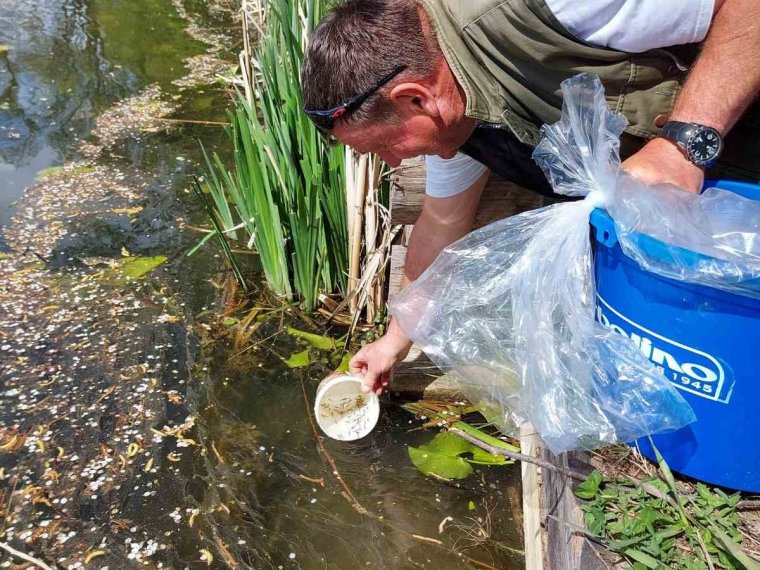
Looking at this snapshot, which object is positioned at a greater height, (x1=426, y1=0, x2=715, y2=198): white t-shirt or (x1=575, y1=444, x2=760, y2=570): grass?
(x1=426, y1=0, x2=715, y2=198): white t-shirt

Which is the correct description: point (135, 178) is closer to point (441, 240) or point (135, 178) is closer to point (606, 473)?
point (441, 240)

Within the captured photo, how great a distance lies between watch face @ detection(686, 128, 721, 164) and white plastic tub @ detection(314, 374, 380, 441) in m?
0.98

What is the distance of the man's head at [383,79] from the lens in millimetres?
1229

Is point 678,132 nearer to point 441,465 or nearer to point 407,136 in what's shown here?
point 407,136

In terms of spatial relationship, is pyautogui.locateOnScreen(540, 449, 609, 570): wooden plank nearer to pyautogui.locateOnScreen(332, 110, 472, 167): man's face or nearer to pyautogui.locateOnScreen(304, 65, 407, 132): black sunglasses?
pyautogui.locateOnScreen(332, 110, 472, 167): man's face

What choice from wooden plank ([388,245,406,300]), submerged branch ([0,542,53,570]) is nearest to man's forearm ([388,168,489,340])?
wooden plank ([388,245,406,300])

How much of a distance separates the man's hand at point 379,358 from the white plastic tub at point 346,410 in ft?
0.11

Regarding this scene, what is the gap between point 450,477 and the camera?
1.92m

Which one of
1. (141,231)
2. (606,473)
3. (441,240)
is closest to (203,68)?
(141,231)

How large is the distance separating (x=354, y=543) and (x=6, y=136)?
312cm

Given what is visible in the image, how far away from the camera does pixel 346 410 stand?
1853mm

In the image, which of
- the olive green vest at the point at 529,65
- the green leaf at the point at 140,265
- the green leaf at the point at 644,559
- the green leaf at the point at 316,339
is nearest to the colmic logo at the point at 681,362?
the green leaf at the point at 644,559

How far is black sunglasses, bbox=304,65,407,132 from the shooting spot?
124 centimetres

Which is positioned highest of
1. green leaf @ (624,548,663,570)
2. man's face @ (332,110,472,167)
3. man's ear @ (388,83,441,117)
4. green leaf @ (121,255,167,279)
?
man's ear @ (388,83,441,117)
